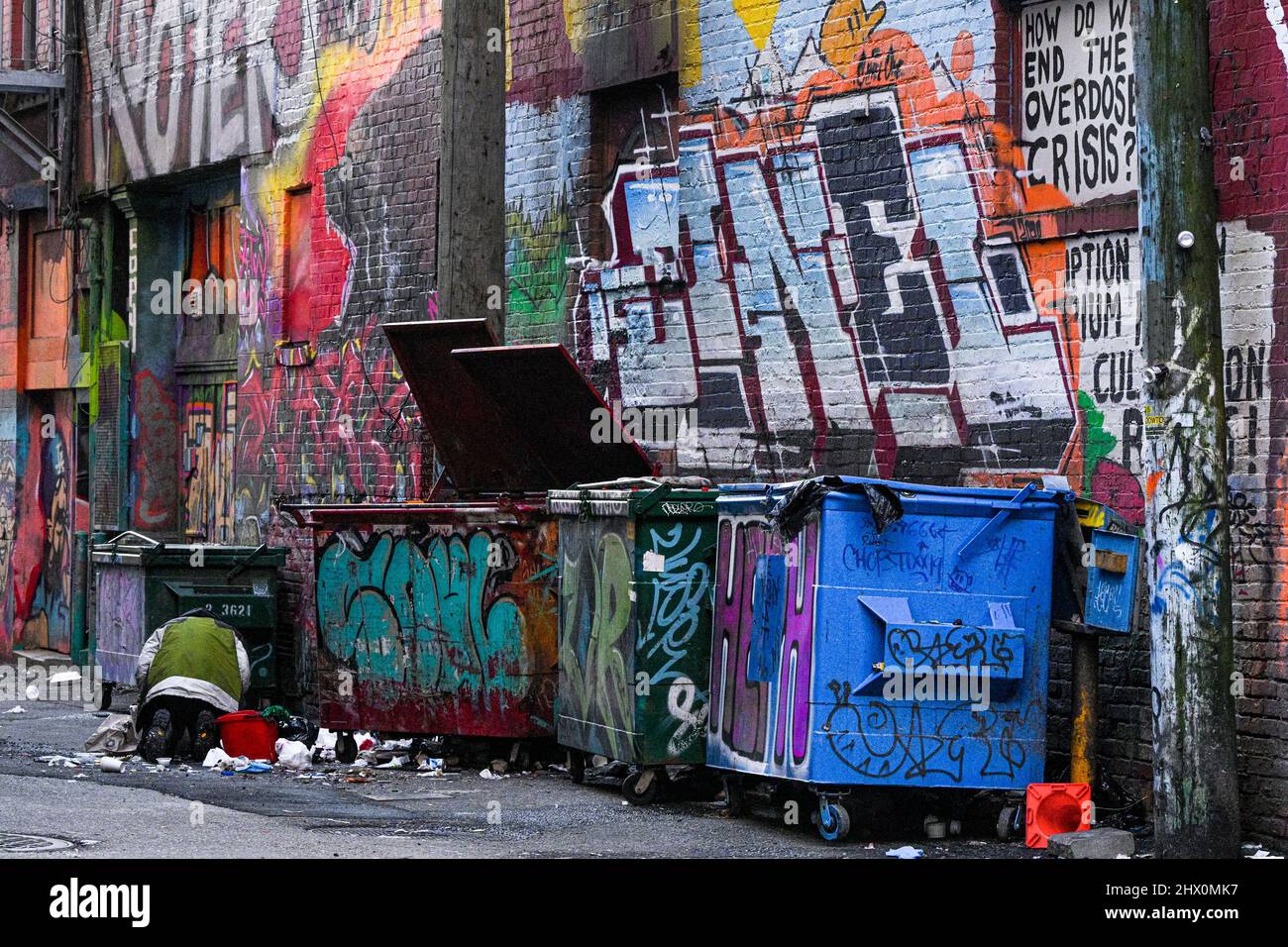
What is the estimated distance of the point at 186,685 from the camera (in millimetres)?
12047

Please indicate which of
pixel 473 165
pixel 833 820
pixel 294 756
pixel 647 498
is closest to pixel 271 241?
pixel 473 165

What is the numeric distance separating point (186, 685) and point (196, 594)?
238 centimetres

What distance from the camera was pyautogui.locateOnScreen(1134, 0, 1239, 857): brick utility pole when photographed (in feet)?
27.8

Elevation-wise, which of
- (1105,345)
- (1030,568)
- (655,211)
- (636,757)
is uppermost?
(655,211)

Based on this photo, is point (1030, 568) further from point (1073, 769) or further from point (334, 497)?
point (334, 497)

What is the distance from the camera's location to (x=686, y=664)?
1008cm

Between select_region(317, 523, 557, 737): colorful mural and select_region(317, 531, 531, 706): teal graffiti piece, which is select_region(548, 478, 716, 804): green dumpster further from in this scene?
select_region(317, 531, 531, 706): teal graffiti piece

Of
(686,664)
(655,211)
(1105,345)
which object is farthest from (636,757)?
(655,211)

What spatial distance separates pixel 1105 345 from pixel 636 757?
310cm

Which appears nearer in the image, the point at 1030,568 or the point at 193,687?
the point at 1030,568

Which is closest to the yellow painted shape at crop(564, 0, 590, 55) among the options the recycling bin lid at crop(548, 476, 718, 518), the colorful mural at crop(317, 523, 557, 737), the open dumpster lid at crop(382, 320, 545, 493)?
the open dumpster lid at crop(382, 320, 545, 493)

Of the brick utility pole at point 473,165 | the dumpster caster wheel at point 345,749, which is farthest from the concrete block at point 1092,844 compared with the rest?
the brick utility pole at point 473,165

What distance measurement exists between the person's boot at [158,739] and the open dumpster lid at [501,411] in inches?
89.7

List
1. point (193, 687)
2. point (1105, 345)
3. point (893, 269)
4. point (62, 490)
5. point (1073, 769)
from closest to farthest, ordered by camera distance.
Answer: point (1073, 769), point (1105, 345), point (893, 269), point (193, 687), point (62, 490)
